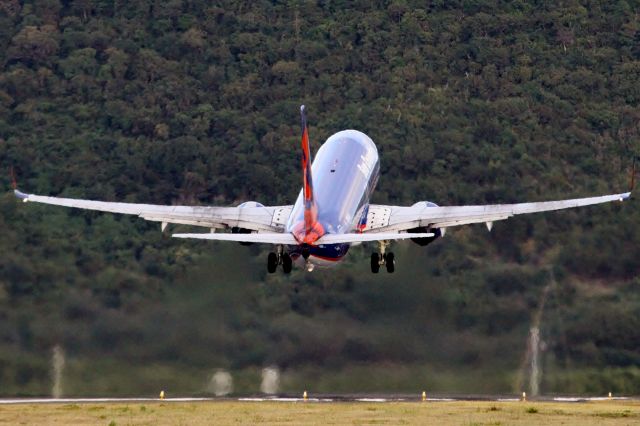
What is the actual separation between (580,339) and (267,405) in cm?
1673

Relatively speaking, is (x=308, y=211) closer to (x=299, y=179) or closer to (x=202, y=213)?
(x=202, y=213)

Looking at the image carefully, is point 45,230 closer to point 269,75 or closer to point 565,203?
point 565,203

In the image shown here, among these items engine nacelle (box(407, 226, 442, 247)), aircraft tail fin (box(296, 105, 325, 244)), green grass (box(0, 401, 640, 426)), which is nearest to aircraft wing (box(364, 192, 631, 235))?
engine nacelle (box(407, 226, 442, 247))

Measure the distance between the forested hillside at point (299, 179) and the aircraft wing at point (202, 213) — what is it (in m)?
3.18

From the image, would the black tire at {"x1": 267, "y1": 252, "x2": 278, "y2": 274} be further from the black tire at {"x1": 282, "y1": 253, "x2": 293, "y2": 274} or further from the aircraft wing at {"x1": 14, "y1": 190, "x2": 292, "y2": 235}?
the aircraft wing at {"x1": 14, "y1": 190, "x2": 292, "y2": 235}

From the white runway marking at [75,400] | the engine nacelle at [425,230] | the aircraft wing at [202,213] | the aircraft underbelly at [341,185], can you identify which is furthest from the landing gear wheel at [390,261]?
the white runway marking at [75,400]

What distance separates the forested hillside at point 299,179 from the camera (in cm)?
9262

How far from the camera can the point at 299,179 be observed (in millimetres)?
129500

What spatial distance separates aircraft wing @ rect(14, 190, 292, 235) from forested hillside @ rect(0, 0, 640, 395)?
3180 millimetres

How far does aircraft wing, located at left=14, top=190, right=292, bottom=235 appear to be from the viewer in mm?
89625

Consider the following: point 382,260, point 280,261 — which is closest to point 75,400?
point 280,261

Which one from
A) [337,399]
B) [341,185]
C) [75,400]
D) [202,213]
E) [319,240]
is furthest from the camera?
[337,399]

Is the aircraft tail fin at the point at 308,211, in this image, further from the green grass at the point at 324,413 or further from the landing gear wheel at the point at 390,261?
the landing gear wheel at the point at 390,261

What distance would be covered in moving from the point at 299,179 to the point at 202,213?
128 ft
